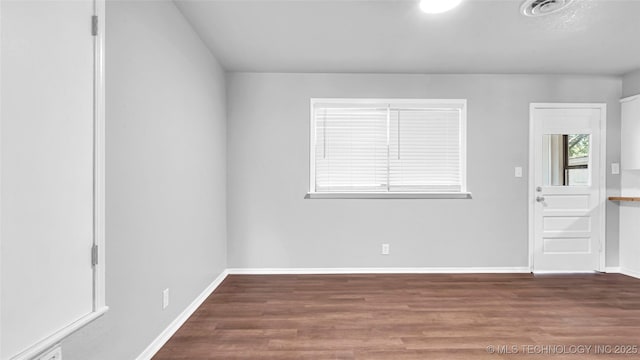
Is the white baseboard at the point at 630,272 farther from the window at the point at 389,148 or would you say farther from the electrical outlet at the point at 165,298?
the electrical outlet at the point at 165,298

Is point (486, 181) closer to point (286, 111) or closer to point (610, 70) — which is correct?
point (610, 70)

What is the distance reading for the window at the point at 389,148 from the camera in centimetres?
385

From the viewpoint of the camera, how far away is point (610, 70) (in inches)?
144

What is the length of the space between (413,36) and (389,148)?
1.36 meters

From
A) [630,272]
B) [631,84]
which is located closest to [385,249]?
[630,272]

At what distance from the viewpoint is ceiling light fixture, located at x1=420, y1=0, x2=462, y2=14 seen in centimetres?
227

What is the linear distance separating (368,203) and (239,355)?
7.41ft
